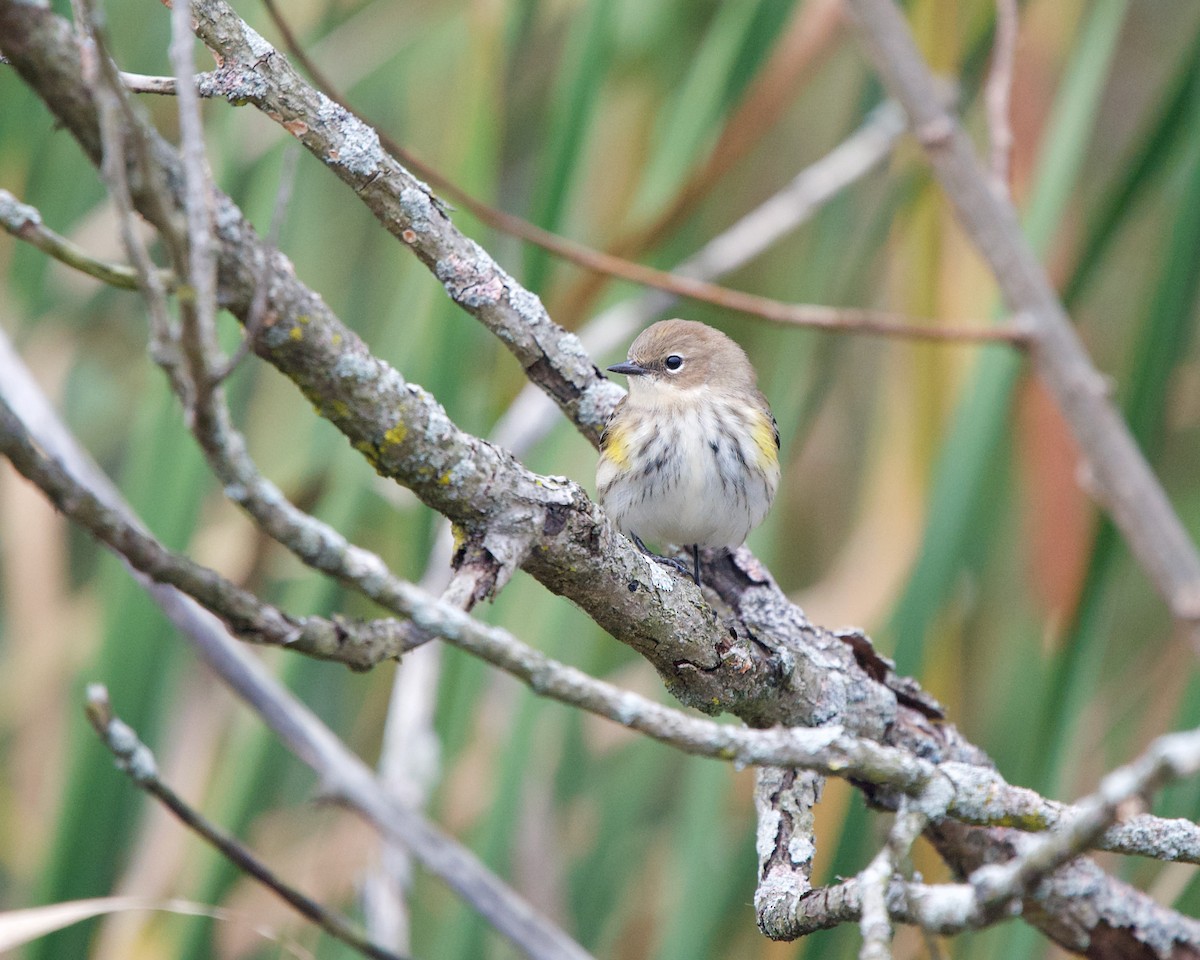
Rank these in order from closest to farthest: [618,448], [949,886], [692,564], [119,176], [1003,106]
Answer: [119,176] < [949,886] < [1003,106] < [692,564] < [618,448]

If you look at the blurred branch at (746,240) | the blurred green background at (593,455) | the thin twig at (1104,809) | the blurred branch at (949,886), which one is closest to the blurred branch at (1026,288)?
the blurred branch at (949,886)

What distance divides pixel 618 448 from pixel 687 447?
18cm

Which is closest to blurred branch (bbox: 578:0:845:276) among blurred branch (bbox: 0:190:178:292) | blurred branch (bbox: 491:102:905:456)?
blurred branch (bbox: 491:102:905:456)

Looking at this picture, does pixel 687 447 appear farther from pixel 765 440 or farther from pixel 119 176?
A: pixel 119 176

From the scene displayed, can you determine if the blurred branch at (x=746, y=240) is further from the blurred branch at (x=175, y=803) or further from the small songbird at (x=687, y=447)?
the blurred branch at (x=175, y=803)

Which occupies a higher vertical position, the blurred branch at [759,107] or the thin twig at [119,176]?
the blurred branch at [759,107]

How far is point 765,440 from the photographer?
269cm

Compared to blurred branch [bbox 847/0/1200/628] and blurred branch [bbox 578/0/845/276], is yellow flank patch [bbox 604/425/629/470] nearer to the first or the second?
blurred branch [bbox 578/0/845/276]

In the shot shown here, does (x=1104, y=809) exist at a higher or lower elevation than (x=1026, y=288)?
lower

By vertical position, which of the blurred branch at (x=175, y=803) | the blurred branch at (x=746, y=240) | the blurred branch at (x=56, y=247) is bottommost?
the blurred branch at (x=175, y=803)

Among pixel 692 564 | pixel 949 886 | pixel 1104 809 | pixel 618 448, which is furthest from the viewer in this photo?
pixel 618 448

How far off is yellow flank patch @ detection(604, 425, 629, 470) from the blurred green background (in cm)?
17

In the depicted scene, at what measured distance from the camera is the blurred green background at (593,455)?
2262 mm

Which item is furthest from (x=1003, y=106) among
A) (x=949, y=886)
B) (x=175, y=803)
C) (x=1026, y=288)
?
(x=175, y=803)
